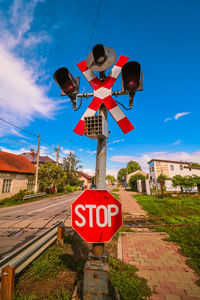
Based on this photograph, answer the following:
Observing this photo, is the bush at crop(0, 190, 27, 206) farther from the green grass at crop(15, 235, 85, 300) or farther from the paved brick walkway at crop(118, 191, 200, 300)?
the paved brick walkway at crop(118, 191, 200, 300)

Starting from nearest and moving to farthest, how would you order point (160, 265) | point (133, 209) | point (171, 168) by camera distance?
point (160, 265) → point (133, 209) → point (171, 168)

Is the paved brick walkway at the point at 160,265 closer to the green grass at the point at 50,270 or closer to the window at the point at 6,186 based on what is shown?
the green grass at the point at 50,270

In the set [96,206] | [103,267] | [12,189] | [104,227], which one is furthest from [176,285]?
[12,189]

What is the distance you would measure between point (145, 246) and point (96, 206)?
142 inches

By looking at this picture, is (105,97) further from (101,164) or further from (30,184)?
(30,184)

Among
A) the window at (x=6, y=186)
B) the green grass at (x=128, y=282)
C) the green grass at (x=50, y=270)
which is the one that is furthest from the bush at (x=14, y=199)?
the green grass at (x=128, y=282)

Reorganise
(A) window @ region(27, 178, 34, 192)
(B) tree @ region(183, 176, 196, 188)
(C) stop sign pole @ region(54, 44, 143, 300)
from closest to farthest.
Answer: (C) stop sign pole @ region(54, 44, 143, 300) < (B) tree @ region(183, 176, 196, 188) < (A) window @ region(27, 178, 34, 192)

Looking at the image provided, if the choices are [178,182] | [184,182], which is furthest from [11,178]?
[184,182]

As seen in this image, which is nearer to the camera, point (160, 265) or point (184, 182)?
point (160, 265)

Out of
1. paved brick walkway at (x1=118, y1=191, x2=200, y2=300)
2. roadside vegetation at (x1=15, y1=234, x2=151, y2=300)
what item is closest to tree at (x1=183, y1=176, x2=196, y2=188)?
paved brick walkway at (x1=118, y1=191, x2=200, y2=300)

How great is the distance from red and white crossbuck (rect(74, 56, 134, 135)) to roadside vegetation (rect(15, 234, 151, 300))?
8.21 feet

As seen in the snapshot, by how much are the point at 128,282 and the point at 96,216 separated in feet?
6.56

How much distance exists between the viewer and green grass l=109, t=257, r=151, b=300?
2.37 m

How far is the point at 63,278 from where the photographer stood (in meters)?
2.88
